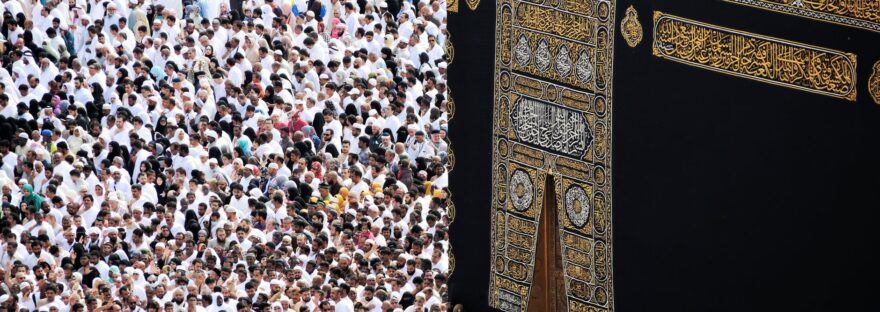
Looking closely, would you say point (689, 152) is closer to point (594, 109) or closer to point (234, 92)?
point (594, 109)

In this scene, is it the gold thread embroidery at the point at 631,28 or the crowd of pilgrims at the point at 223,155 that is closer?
the gold thread embroidery at the point at 631,28

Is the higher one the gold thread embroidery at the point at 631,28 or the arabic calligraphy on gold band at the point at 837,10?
the gold thread embroidery at the point at 631,28

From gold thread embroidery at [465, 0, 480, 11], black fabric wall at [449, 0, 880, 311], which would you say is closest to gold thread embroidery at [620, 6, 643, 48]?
black fabric wall at [449, 0, 880, 311]

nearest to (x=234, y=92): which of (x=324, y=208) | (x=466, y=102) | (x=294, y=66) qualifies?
(x=294, y=66)

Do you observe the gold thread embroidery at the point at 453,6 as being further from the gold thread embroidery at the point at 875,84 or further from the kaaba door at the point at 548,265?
the gold thread embroidery at the point at 875,84

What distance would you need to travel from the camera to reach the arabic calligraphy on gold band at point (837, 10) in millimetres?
10555

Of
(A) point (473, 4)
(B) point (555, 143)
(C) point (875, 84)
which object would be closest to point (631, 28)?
(B) point (555, 143)

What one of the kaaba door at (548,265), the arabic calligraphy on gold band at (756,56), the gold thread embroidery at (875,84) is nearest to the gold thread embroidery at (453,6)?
the kaaba door at (548,265)

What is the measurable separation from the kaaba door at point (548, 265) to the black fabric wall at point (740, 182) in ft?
2.77

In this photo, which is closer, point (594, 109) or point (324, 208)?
point (594, 109)

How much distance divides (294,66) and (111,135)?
2227 millimetres

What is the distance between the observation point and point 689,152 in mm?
11891

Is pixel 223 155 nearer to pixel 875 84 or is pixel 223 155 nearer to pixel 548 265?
pixel 548 265

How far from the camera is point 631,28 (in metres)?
12.4
